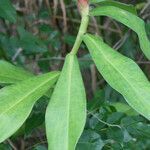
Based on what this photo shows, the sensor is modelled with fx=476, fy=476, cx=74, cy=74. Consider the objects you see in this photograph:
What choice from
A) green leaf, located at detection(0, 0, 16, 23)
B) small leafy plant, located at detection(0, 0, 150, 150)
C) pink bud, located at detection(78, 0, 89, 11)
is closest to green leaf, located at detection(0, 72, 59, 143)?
small leafy plant, located at detection(0, 0, 150, 150)

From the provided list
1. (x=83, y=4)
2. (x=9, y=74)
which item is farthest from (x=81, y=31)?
(x=9, y=74)

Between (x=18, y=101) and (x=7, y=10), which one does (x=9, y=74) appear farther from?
(x=7, y=10)

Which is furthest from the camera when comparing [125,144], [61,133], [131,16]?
[125,144]

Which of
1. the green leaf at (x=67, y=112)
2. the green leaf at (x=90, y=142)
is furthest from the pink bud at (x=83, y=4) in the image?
the green leaf at (x=90, y=142)

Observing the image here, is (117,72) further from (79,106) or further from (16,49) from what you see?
(16,49)

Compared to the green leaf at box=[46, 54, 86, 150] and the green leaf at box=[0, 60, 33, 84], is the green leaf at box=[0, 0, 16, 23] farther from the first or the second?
the green leaf at box=[46, 54, 86, 150]

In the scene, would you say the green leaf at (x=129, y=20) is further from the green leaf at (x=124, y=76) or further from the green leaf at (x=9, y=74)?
the green leaf at (x=9, y=74)

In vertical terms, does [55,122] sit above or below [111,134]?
above

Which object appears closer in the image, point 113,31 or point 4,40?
point 4,40

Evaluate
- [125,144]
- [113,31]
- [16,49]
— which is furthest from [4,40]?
[125,144]
